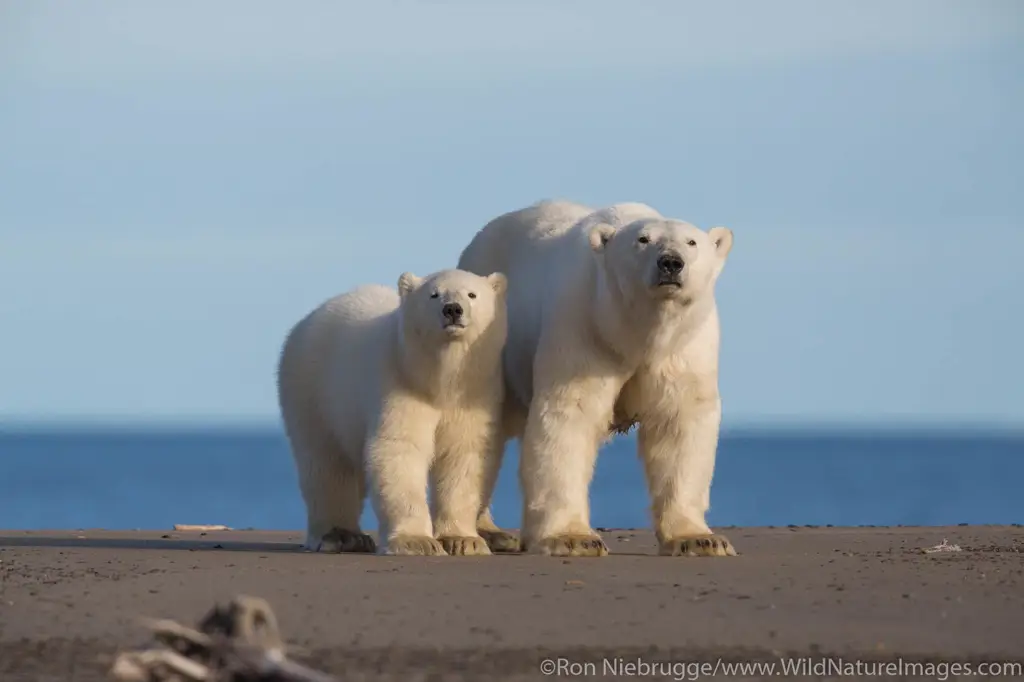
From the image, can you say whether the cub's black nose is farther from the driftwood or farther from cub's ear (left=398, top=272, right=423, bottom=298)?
the driftwood

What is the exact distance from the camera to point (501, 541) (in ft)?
37.0

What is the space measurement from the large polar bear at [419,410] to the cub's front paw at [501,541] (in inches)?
10.6

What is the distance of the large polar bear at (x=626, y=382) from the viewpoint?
10.1m

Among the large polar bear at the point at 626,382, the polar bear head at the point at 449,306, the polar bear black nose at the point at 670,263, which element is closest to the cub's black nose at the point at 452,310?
the polar bear head at the point at 449,306

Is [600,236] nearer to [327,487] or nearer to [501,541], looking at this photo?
[501,541]

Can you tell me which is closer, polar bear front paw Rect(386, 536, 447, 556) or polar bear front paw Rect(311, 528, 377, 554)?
polar bear front paw Rect(386, 536, 447, 556)

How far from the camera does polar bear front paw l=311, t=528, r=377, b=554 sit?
11047mm

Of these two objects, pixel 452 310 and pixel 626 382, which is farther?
pixel 626 382

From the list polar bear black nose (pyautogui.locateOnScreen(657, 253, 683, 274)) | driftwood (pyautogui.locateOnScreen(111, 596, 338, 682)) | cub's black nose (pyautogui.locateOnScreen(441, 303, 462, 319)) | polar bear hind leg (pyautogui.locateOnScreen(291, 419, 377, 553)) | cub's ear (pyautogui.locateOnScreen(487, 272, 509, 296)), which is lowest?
driftwood (pyautogui.locateOnScreen(111, 596, 338, 682))

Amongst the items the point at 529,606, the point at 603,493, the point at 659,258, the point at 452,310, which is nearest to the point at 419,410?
the point at 452,310

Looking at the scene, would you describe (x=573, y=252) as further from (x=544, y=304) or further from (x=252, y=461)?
(x=252, y=461)

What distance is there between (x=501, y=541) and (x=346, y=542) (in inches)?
31.9

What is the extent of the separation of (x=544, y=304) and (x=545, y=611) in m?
3.28

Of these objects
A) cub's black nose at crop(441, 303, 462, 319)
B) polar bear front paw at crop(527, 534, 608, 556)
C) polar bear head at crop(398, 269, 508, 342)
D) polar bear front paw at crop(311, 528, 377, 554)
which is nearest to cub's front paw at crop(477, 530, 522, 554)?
polar bear front paw at crop(311, 528, 377, 554)
